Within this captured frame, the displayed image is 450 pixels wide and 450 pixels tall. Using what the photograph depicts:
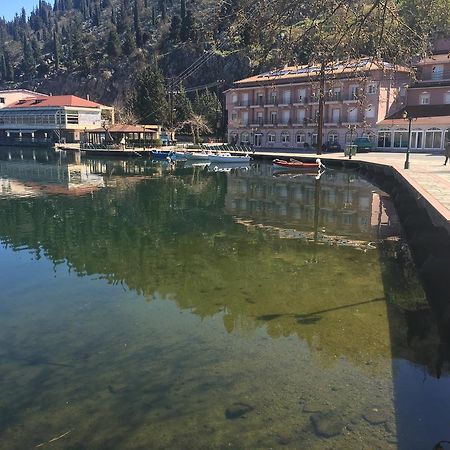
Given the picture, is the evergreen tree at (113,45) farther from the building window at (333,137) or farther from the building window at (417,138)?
the building window at (417,138)

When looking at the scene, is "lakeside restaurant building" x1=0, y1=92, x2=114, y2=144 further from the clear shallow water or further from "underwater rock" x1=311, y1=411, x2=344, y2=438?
"underwater rock" x1=311, y1=411, x2=344, y2=438

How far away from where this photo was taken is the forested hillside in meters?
6.78

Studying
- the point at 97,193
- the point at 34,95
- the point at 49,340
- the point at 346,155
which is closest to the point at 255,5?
the point at 49,340

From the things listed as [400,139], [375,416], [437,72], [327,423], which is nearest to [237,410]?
[327,423]

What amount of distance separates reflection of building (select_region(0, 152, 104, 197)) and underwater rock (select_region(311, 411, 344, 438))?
28.9 metres

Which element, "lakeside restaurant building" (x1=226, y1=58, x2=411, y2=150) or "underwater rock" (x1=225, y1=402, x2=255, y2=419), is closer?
"underwater rock" (x1=225, y1=402, x2=255, y2=419)

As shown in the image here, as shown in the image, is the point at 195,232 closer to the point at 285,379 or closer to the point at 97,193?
the point at 285,379

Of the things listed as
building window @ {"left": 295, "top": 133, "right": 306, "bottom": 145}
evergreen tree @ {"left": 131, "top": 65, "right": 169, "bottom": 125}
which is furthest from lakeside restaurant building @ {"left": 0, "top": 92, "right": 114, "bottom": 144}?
A: building window @ {"left": 295, "top": 133, "right": 306, "bottom": 145}

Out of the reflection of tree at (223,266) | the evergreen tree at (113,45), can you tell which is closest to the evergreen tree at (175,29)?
the evergreen tree at (113,45)

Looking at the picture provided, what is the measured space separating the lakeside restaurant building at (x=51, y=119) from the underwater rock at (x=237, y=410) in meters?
90.4

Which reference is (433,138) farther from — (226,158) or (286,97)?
(226,158)

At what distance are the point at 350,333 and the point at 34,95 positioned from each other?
4632 inches

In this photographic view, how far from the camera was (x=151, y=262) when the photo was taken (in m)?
15.8

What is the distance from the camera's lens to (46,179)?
41688mm
